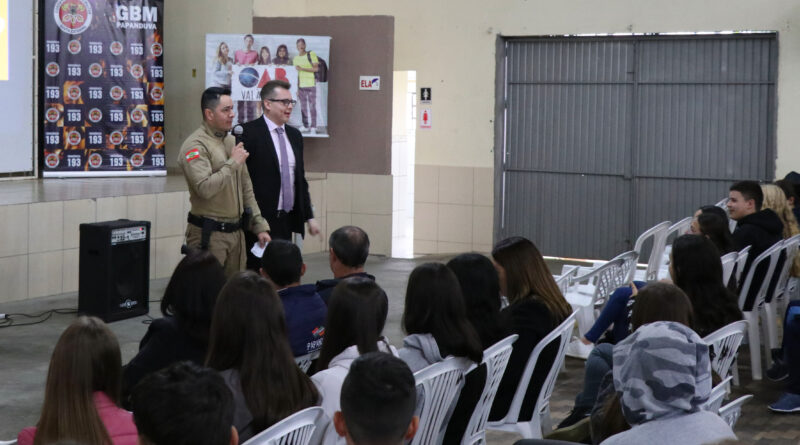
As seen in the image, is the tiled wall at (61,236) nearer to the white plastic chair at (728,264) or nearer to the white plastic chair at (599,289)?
the white plastic chair at (599,289)

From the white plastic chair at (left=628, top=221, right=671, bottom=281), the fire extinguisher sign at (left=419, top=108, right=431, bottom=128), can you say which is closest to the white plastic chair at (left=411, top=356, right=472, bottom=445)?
the white plastic chair at (left=628, top=221, right=671, bottom=281)

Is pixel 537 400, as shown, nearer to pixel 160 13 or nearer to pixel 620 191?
pixel 620 191

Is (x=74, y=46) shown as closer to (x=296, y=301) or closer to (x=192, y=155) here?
(x=192, y=155)

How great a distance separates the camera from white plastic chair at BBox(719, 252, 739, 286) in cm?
505

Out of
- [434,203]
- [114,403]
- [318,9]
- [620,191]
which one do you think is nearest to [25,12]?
[318,9]

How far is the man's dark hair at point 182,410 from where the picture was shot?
1919mm

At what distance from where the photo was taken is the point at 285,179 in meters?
5.91

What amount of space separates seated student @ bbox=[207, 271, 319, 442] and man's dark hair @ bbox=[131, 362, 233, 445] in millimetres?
603

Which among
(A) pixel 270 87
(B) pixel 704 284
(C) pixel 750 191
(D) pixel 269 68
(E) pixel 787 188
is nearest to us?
(B) pixel 704 284

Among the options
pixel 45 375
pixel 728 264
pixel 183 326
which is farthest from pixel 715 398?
pixel 45 375

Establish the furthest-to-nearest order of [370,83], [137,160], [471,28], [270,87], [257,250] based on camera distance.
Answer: [471,28], [137,160], [370,83], [270,87], [257,250]

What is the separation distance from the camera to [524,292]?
3.81 m

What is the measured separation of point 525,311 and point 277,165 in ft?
8.15

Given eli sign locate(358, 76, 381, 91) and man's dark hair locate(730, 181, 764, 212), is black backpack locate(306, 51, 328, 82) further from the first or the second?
man's dark hair locate(730, 181, 764, 212)
